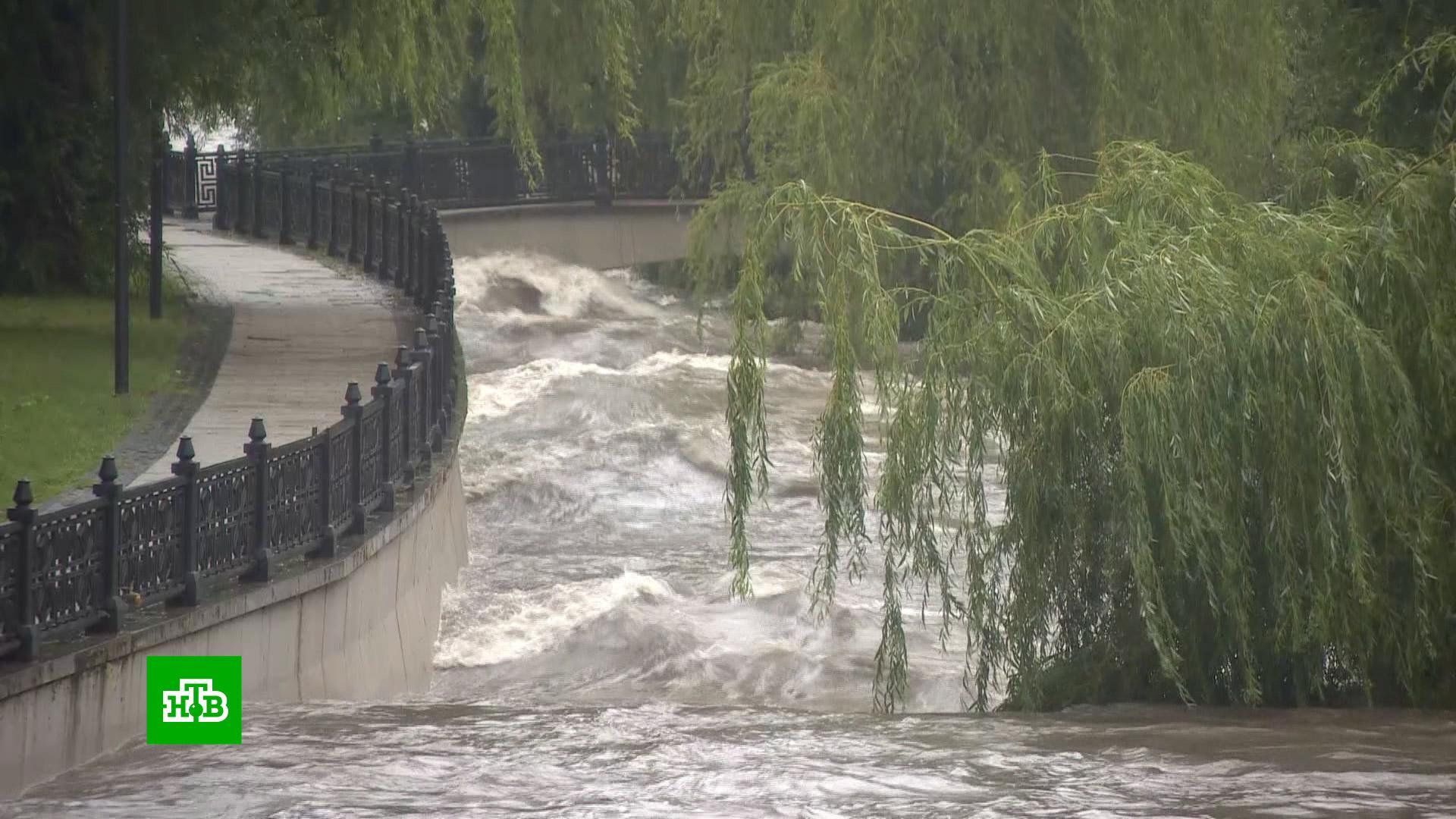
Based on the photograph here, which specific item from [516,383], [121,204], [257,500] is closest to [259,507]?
[257,500]

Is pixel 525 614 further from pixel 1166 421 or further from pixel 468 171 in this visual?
pixel 468 171

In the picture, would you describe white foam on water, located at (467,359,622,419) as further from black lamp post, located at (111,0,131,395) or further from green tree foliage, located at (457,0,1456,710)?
green tree foliage, located at (457,0,1456,710)

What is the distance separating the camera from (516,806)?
29.8ft

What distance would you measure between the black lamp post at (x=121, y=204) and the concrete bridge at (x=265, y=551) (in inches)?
32.8

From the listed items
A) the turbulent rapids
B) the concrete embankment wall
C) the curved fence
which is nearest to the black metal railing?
the curved fence

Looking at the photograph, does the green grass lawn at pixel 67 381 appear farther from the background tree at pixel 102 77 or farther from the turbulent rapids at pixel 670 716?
the turbulent rapids at pixel 670 716

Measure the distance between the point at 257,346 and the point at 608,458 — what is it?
542cm

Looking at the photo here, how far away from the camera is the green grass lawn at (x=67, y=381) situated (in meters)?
14.2

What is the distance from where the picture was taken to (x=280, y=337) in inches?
832

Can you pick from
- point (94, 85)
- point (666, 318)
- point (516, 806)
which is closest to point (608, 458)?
point (94, 85)

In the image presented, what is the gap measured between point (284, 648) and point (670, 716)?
7.44ft

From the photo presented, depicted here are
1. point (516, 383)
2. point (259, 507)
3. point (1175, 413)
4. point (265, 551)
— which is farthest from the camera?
point (516, 383)

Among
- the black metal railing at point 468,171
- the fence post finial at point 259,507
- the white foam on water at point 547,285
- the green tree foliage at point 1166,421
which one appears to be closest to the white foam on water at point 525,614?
the green tree foliage at point 1166,421

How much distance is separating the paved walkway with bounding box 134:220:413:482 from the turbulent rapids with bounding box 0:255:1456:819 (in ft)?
7.15
